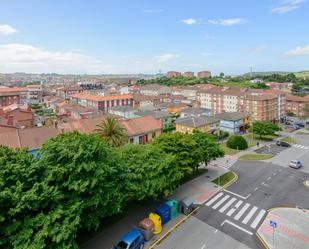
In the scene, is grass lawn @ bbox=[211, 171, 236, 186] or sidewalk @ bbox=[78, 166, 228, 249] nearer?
sidewalk @ bbox=[78, 166, 228, 249]

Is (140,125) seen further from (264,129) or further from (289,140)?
(289,140)

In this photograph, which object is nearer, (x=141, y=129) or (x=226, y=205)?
(x=226, y=205)

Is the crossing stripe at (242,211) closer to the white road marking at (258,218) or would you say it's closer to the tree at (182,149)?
the white road marking at (258,218)

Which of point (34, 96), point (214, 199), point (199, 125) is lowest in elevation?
point (214, 199)

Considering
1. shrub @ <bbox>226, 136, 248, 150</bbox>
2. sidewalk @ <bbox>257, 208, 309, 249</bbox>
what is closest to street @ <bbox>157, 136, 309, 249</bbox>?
sidewalk @ <bbox>257, 208, 309, 249</bbox>

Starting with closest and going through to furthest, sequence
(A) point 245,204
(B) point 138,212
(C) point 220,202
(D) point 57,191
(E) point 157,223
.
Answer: (D) point 57,191, (E) point 157,223, (B) point 138,212, (A) point 245,204, (C) point 220,202

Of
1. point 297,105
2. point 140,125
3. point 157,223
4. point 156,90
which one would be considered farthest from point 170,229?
point 156,90

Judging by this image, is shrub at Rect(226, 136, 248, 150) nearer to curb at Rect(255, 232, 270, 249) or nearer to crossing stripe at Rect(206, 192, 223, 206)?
crossing stripe at Rect(206, 192, 223, 206)
